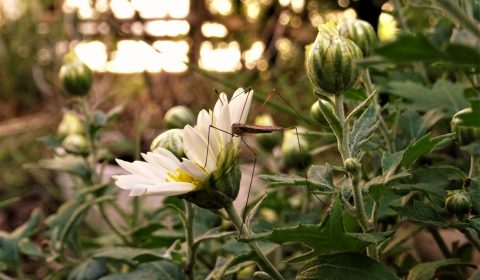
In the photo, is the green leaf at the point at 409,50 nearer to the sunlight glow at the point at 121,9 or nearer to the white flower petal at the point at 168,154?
the white flower petal at the point at 168,154

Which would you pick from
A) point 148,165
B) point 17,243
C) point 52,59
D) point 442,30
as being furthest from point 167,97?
point 148,165

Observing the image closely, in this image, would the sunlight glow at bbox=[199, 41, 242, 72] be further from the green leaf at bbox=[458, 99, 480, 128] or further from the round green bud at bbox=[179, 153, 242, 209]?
the green leaf at bbox=[458, 99, 480, 128]

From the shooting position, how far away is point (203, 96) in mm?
1584

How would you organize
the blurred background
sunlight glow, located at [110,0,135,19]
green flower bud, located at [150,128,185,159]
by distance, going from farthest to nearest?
sunlight glow, located at [110,0,135,19]
the blurred background
green flower bud, located at [150,128,185,159]

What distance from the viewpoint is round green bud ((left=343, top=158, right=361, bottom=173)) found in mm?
333

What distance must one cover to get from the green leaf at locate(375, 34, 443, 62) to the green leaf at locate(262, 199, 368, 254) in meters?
0.14

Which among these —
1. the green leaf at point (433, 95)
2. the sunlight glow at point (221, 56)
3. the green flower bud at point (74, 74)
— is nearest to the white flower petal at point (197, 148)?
the green leaf at point (433, 95)

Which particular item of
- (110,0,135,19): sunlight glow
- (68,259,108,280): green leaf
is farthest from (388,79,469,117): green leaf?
(110,0,135,19): sunlight glow

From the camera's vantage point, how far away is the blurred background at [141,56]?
4.81 feet

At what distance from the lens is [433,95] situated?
515 millimetres

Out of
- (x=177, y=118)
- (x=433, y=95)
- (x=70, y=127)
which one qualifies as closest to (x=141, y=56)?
(x=70, y=127)

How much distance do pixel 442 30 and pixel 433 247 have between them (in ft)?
0.66

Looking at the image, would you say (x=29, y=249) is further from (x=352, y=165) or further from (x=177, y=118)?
(x=352, y=165)

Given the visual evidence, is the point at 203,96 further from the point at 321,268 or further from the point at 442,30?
the point at 321,268
